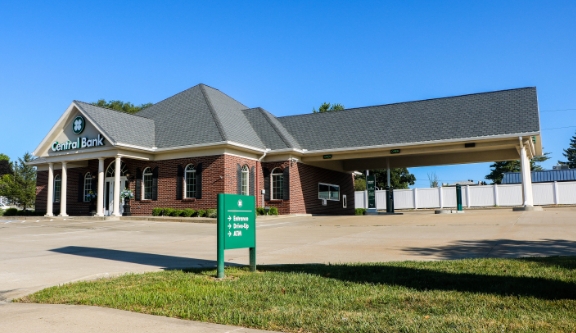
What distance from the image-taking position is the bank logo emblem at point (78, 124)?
89.5ft

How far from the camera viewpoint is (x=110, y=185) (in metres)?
28.4

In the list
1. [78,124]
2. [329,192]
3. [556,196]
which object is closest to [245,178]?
[329,192]

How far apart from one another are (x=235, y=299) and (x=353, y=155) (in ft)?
72.6

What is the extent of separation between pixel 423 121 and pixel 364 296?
22.8 meters

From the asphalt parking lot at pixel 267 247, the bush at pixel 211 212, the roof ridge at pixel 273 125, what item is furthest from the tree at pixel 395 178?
the asphalt parking lot at pixel 267 247

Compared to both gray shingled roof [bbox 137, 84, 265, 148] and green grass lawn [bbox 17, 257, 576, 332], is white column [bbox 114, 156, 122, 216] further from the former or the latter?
green grass lawn [bbox 17, 257, 576, 332]

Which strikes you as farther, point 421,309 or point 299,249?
point 299,249

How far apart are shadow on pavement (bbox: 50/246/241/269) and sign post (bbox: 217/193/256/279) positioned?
1.53 m

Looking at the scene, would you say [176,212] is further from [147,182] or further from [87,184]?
[87,184]

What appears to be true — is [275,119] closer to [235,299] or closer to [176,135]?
[176,135]

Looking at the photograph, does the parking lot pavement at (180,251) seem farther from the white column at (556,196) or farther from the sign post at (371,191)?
the white column at (556,196)

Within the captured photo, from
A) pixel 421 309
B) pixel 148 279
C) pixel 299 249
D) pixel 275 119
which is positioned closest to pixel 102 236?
pixel 299 249

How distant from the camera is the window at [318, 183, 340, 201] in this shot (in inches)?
1233

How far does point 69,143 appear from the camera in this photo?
27.9 metres
